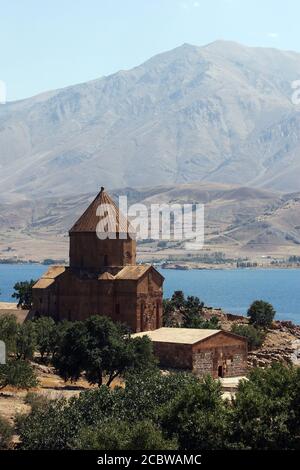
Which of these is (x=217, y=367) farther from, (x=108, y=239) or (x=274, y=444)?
(x=274, y=444)

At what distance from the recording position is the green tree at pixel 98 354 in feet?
167

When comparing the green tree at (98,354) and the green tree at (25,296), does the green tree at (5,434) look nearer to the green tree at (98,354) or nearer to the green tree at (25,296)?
the green tree at (98,354)

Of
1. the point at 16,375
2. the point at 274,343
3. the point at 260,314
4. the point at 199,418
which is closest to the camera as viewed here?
the point at 199,418

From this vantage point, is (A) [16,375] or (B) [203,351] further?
(B) [203,351]

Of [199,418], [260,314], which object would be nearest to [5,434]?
[199,418]

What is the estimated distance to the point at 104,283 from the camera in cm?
6250

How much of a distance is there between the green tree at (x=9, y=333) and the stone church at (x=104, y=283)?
12274 millimetres

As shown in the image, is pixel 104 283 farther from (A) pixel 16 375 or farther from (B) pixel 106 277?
(A) pixel 16 375

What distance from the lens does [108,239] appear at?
63.8 metres

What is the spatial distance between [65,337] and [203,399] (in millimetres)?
19151

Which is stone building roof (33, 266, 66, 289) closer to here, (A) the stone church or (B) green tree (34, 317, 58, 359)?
(A) the stone church

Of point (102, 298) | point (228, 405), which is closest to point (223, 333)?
point (102, 298)

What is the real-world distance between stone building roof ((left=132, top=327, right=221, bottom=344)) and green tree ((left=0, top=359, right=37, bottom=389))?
14.0 meters

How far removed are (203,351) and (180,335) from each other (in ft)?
6.98
